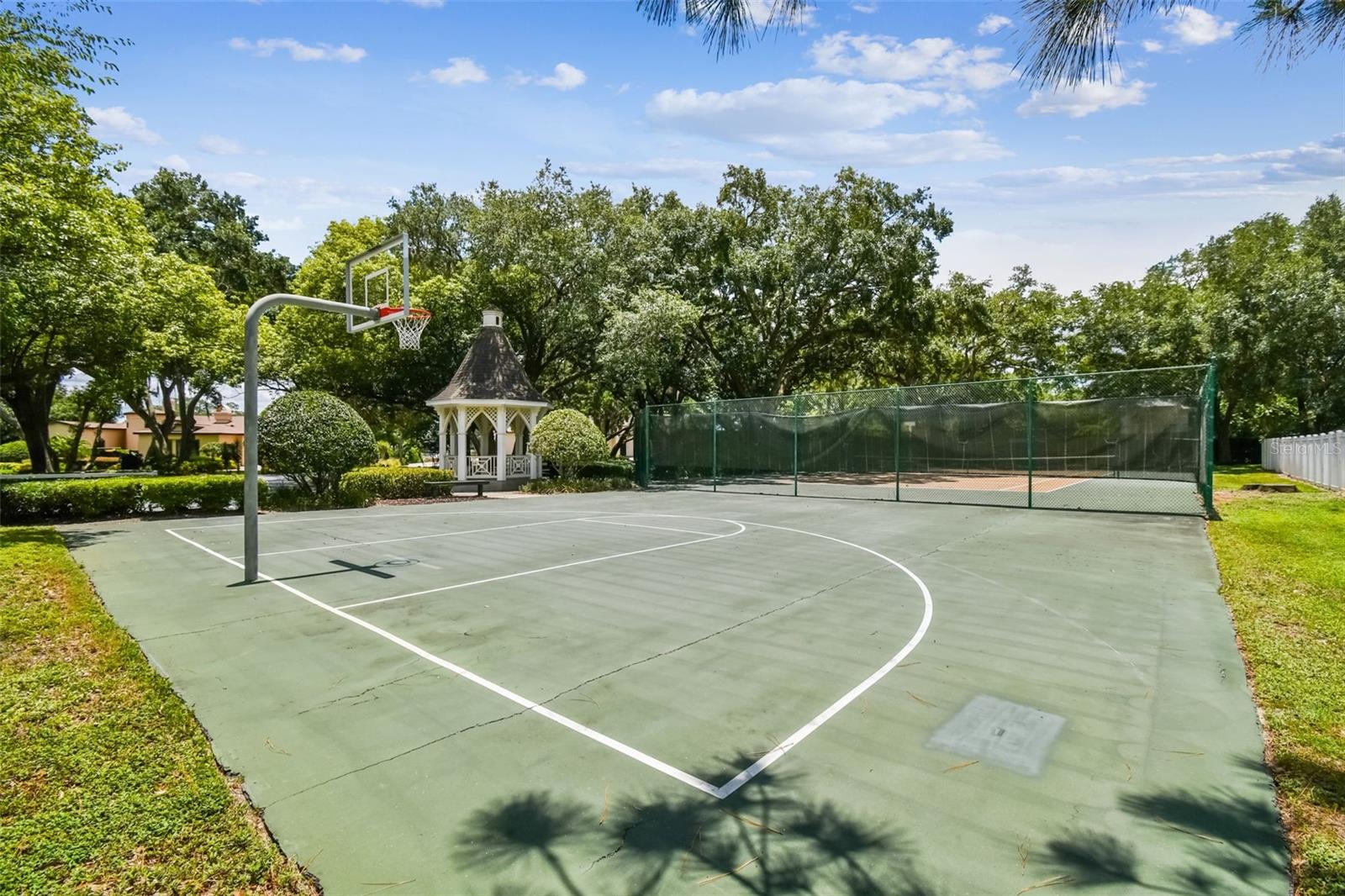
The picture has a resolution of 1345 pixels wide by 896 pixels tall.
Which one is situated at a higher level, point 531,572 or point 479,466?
point 479,466

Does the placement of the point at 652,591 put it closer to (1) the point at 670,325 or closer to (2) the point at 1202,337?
(1) the point at 670,325

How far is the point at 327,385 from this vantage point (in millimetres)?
22641

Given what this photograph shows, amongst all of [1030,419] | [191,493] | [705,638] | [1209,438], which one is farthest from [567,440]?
[1209,438]

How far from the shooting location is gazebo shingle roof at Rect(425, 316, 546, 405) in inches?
802

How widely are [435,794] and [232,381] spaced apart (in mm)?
25130

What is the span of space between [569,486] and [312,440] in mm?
7345

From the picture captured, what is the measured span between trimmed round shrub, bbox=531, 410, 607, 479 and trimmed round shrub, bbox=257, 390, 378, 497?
519cm

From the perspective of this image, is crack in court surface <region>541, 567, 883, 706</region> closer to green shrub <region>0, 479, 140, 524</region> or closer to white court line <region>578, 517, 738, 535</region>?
white court line <region>578, 517, 738, 535</region>

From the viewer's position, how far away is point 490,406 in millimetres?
20438

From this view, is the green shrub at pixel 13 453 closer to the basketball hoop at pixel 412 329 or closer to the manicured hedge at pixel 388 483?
the manicured hedge at pixel 388 483

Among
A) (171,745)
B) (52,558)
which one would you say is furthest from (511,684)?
(52,558)

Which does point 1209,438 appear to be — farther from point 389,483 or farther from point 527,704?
point 389,483

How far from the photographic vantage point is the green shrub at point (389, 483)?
15812 mm

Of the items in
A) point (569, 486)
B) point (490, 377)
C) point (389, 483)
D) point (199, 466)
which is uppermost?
point (490, 377)
